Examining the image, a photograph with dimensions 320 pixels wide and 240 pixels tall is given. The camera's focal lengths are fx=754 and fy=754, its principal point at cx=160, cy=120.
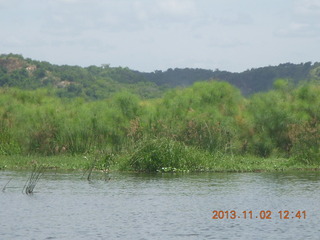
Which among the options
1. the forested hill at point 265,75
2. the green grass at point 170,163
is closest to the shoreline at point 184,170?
the green grass at point 170,163

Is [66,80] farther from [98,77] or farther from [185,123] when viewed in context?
[185,123]

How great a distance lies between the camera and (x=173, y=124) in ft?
130

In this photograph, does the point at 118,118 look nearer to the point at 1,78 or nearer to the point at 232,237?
the point at 232,237

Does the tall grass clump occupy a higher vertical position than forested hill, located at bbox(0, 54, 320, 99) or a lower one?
lower

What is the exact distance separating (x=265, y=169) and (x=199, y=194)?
8307 mm

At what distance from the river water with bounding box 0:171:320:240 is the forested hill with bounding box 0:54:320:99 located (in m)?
52.9

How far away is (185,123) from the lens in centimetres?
3916

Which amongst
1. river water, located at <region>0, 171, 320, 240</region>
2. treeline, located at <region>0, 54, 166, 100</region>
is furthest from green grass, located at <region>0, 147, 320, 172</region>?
treeline, located at <region>0, 54, 166, 100</region>

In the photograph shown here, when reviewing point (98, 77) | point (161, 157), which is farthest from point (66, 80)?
point (161, 157)

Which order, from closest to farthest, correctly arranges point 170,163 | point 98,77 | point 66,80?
point 170,163 < point 66,80 < point 98,77

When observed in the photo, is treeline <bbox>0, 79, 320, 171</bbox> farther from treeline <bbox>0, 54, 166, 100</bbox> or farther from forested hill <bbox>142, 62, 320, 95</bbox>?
forested hill <bbox>142, 62, 320, 95</bbox>
